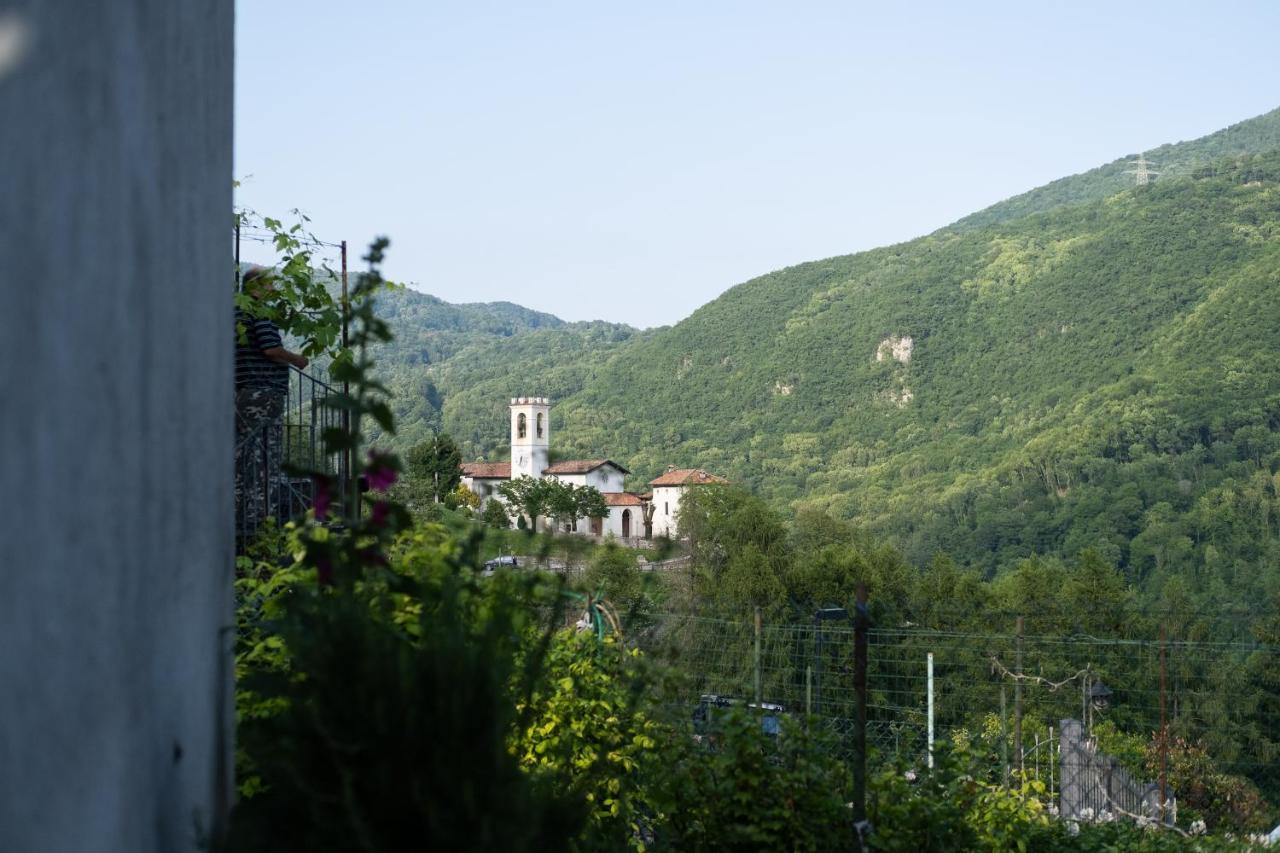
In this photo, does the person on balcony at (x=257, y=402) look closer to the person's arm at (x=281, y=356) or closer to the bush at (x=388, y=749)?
the person's arm at (x=281, y=356)

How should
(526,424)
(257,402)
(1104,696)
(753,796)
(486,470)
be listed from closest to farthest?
(753,796) → (257,402) → (1104,696) → (486,470) → (526,424)

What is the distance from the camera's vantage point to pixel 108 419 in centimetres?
142

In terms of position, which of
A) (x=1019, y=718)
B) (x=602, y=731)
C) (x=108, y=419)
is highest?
(x=108, y=419)

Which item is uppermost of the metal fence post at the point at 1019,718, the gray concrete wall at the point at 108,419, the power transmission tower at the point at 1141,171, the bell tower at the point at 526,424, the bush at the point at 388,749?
the power transmission tower at the point at 1141,171

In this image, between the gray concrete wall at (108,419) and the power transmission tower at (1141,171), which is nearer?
the gray concrete wall at (108,419)

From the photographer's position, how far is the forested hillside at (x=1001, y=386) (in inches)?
1925

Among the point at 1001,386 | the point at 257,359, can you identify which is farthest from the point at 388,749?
the point at 1001,386

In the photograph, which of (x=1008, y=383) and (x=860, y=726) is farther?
Result: (x=1008, y=383)

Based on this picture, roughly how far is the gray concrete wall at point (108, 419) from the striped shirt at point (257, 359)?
2783 millimetres

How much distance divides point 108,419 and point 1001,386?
78836 millimetres

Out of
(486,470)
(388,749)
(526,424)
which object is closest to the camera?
(388,749)

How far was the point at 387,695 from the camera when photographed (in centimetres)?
139

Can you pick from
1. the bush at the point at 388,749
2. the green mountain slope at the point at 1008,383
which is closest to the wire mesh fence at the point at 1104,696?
the green mountain slope at the point at 1008,383

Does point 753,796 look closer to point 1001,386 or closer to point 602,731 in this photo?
point 602,731
